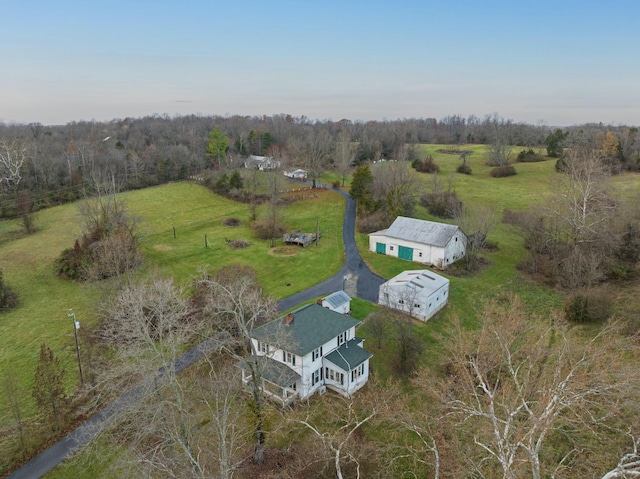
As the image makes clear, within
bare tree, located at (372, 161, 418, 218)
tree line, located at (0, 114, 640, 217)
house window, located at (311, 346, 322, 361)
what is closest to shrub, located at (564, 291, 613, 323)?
house window, located at (311, 346, 322, 361)

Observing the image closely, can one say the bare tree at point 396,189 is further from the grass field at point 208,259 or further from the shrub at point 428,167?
the shrub at point 428,167

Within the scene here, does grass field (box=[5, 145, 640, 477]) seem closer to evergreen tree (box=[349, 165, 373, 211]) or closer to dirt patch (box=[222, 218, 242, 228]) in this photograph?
dirt patch (box=[222, 218, 242, 228])

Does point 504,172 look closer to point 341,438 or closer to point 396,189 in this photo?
point 396,189

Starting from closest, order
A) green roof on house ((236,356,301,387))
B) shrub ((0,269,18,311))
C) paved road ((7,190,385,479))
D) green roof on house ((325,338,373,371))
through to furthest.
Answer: paved road ((7,190,385,479)) → green roof on house ((236,356,301,387)) → green roof on house ((325,338,373,371)) → shrub ((0,269,18,311))

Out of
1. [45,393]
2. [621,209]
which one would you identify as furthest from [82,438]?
[621,209]

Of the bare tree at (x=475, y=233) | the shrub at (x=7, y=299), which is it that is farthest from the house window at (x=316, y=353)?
the shrub at (x=7, y=299)
